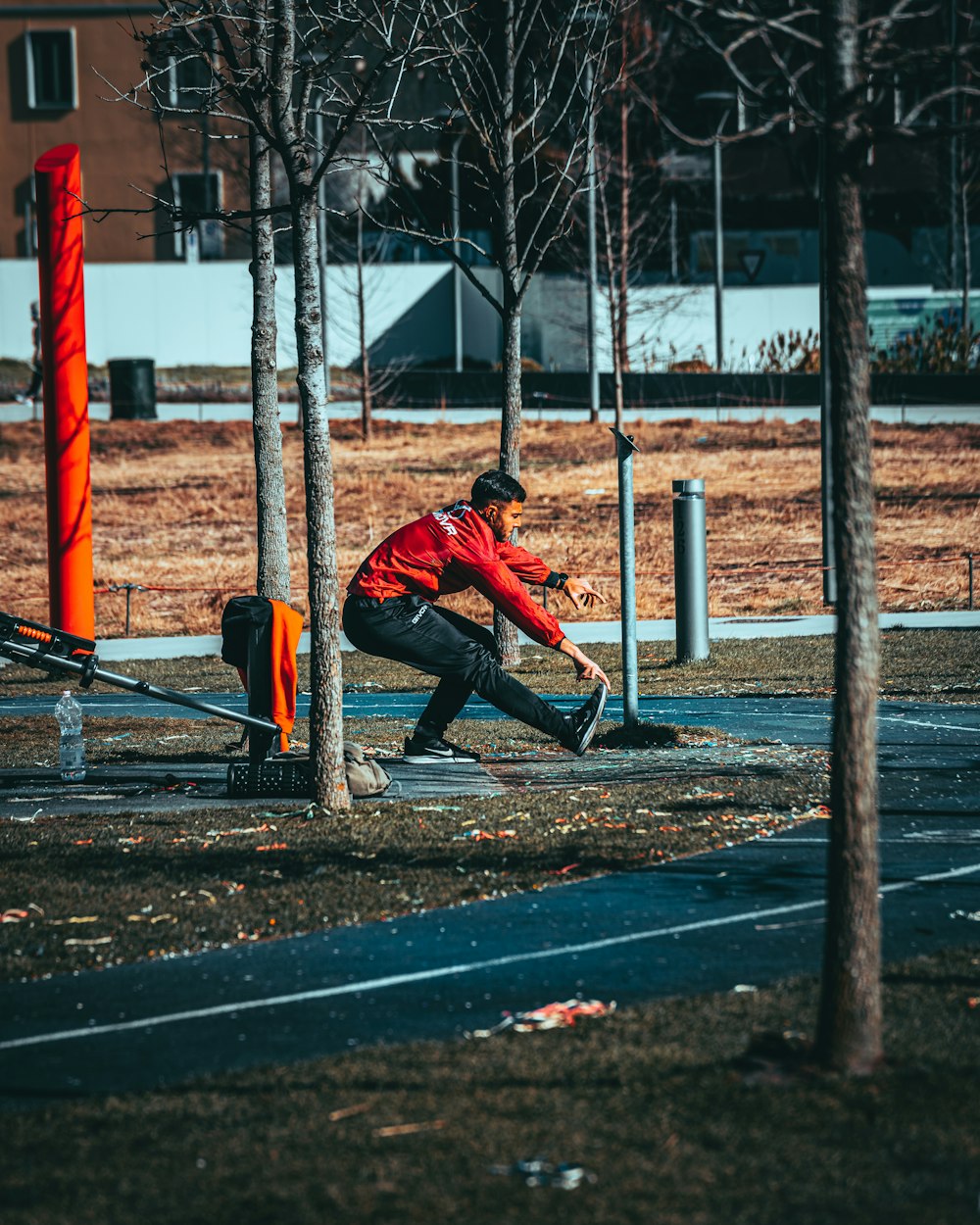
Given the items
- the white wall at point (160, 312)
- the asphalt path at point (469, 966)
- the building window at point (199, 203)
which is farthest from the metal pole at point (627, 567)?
the building window at point (199, 203)

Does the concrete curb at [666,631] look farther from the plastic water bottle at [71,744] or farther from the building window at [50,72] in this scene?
the building window at [50,72]

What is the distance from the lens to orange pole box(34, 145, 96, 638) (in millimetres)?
14977

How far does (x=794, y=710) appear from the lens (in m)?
12.2

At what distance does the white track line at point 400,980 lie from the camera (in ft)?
17.2

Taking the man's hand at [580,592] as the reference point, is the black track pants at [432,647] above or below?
below

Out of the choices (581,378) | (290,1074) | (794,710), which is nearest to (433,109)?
(581,378)

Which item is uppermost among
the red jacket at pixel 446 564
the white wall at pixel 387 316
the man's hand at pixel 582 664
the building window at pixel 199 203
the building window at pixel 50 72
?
the building window at pixel 50 72

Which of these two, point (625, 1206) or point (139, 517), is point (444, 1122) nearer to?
point (625, 1206)

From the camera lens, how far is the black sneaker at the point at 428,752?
32.1 feet

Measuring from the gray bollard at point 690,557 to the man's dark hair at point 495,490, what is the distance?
6.09 metres

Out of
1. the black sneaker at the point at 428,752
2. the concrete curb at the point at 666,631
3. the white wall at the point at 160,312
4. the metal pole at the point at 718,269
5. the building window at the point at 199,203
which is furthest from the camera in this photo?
the building window at the point at 199,203

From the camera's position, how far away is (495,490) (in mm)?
9250

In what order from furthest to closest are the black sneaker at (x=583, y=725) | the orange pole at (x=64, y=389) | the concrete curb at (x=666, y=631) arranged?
the concrete curb at (x=666, y=631), the orange pole at (x=64, y=389), the black sneaker at (x=583, y=725)

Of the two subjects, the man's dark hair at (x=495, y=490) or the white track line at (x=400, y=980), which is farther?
the man's dark hair at (x=495, y=490)
